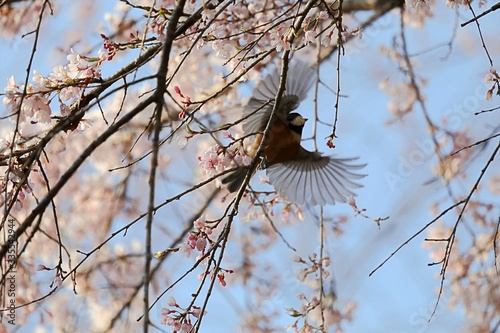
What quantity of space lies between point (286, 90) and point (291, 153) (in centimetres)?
24

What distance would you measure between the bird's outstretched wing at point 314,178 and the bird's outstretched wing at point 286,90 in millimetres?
184

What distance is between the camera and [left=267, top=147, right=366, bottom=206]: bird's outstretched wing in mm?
2301

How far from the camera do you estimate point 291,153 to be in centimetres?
260

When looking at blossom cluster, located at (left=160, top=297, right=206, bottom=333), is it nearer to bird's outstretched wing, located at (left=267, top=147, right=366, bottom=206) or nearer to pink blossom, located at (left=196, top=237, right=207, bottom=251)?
pink blossom, located at (left=196, top=237, right=207, bottom=251)

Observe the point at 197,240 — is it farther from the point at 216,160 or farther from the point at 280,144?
the point at 280,144

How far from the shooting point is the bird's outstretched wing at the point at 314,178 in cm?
230

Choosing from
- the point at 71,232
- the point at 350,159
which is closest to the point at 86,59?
the point at 350,159

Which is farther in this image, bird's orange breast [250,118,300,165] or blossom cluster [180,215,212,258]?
bird's orange breast [250,118,300,165]

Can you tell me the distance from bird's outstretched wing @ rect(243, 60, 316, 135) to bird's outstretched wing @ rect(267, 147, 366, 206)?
0.60ft

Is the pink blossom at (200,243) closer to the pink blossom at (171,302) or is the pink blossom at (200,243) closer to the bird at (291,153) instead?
the pink blossom at (171,302)

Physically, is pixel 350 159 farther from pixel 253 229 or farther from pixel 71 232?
pixel 71 232

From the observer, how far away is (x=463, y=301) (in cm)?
402

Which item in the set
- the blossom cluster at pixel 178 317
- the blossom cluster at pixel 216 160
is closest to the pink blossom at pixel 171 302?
the blossom cluster at pixel 178 317

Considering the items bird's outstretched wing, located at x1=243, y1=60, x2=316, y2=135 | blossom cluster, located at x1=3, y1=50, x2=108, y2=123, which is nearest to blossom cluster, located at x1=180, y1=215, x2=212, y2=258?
blossom cluster, located at x1=3, y1=50, x2=108, y2=123
